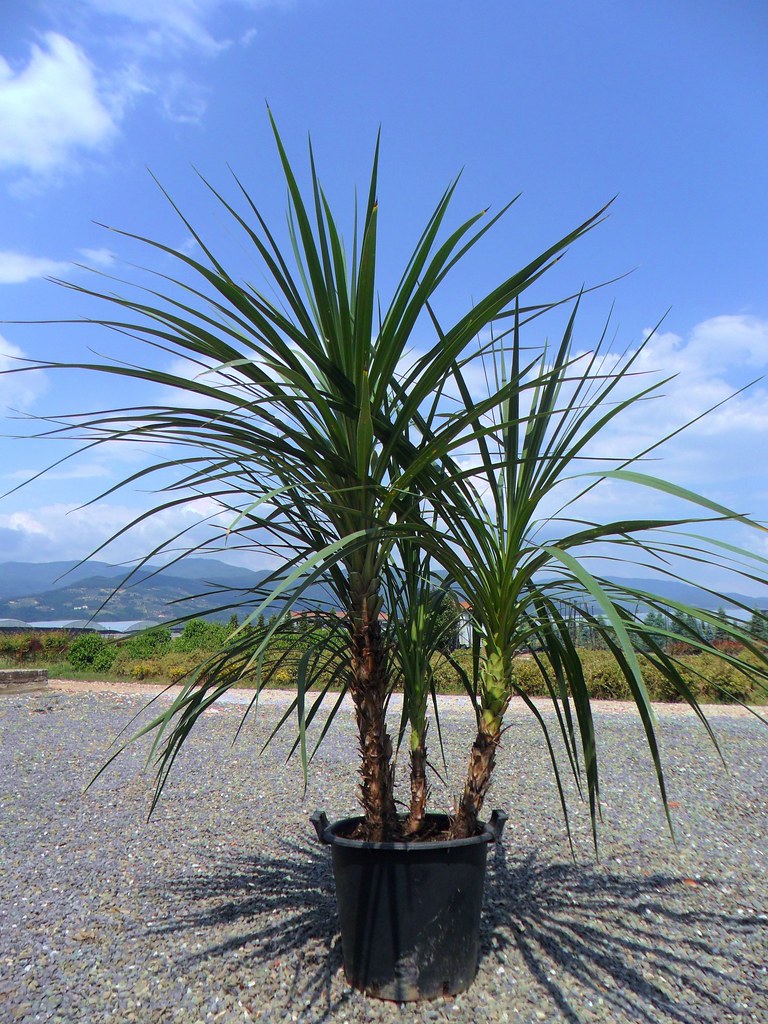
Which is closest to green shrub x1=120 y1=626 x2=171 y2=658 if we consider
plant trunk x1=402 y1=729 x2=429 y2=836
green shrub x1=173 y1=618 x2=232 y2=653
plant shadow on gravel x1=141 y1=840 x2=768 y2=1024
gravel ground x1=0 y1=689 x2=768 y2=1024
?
green shrub x1=173 y1=618 x2=232 y2=653

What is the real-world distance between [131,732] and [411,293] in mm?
6542

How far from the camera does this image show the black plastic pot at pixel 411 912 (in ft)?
7.98

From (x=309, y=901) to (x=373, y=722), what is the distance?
50.7 inches

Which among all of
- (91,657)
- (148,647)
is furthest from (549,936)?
(148,647)

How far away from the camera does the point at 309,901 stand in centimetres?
329

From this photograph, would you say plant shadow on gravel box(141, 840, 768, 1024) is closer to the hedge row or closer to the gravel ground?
the gravel ground

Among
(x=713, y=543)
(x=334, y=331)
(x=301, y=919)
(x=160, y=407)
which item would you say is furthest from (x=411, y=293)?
(x=301, y=919)

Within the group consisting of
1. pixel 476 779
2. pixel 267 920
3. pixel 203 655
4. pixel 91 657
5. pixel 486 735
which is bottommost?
pixel 267 920

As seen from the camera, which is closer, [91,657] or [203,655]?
[203,655]

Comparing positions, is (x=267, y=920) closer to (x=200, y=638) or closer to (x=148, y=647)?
(x=200, y=638)

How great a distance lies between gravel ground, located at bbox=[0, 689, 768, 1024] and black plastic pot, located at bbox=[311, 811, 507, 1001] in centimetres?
7

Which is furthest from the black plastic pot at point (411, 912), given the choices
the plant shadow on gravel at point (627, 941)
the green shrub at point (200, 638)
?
the green shrub at point (200, 638)

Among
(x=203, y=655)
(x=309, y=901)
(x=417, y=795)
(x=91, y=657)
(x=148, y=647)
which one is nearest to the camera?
(x=417, y=795)

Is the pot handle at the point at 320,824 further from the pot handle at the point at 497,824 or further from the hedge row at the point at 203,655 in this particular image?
the hedge row at the point at 203,655
